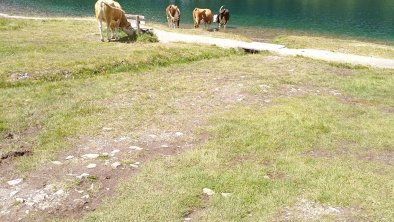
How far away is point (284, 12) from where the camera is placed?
7094cm

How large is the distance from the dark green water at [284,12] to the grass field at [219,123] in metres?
31.3

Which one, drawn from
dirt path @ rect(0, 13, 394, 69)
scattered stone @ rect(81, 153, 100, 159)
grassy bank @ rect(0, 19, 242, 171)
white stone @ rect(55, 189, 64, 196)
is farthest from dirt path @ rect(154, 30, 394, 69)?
white stone @ rect(55, 189, 64, 196)

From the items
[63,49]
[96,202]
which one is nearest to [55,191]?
[96,202]

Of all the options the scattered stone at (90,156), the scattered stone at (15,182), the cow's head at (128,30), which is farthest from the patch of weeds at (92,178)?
the cow's head at (128,30)

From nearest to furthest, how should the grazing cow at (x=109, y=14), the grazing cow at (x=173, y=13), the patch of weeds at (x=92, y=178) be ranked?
the patch of weeds at (x=92, y=178) < the grazing cow at (x=109, y=14) < the grazing cow at (x=173, y=13)

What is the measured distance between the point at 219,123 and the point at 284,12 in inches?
2351

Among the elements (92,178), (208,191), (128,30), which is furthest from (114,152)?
(128,30)

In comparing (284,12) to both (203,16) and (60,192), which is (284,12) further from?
(60,192)

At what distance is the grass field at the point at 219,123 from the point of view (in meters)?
9.82

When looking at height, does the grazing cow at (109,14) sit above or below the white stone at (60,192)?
above

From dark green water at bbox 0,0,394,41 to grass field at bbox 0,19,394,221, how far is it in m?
31.3

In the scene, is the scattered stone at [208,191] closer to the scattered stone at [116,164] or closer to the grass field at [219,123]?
the grass field at [219,123]

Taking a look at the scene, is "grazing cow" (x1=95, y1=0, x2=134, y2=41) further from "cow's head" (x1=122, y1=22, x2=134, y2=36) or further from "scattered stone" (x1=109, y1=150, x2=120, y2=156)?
"scattered stone" (x1=109, y1=150, x2=120, y2=156)

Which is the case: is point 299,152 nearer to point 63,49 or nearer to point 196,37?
point 63,49
